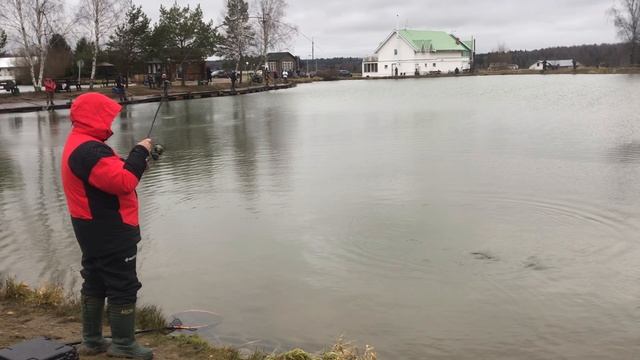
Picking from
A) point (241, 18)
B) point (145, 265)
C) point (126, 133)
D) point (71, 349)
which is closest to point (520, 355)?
point (71, 349)

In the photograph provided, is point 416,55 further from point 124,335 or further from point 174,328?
point 124,335

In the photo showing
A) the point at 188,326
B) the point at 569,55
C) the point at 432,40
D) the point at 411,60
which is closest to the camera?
the point at 188,326

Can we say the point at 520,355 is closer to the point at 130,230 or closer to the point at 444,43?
the point at 130,230

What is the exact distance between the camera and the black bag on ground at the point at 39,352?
A: 11.8ft

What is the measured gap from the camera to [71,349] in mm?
3771

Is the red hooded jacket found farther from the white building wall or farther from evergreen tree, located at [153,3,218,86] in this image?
the white building wall

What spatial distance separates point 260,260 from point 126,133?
1468 cm

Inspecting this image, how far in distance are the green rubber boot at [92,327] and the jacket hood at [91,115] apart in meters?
1.08

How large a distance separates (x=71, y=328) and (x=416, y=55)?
99633 millimetres

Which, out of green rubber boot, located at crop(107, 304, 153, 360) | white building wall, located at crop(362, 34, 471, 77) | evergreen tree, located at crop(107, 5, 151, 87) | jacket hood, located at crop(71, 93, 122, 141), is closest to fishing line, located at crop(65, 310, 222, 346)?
green rubber boot, located at crop(107, 304, 153, 360)

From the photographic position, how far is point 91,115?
13.0 feet

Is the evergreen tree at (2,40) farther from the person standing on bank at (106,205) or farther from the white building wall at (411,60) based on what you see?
the white building wall at (411,60)

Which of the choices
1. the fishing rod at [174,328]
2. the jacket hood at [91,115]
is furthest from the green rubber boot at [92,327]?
the jacket hood at [91,115]

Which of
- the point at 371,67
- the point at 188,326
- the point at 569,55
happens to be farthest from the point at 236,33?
the point at 569,55
